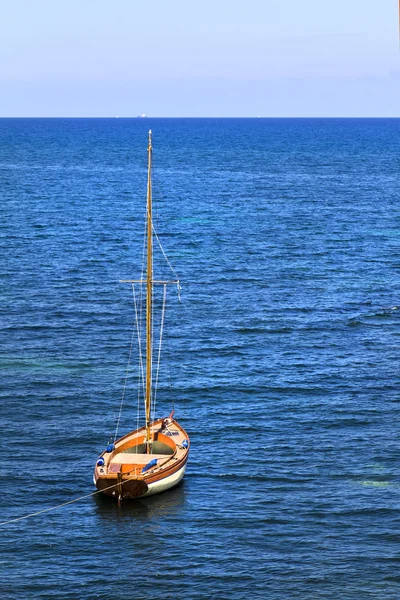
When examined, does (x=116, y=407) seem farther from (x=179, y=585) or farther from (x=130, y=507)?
(x=179, y=585)

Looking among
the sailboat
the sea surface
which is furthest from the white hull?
the sea surface

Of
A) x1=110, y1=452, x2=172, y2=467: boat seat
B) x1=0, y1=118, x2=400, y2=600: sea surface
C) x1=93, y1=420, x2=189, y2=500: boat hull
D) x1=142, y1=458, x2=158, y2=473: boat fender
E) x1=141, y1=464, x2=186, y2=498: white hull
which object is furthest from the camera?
x1=110, y1=452, x2=172, y2=467: boat seat

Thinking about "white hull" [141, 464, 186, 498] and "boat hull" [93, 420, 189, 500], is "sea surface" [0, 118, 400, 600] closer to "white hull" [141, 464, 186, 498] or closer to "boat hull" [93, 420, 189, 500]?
"white hull" [141, 464, 186, 498]

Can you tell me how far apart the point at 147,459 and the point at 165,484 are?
7.89 feet

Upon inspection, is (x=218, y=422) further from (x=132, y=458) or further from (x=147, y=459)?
(x=132, y=458)

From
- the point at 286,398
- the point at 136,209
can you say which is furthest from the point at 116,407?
the point at 136,209

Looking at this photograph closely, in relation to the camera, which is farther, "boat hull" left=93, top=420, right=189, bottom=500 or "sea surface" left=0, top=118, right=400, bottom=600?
"boat hull" left=93, top=420, right=189, bottom=500

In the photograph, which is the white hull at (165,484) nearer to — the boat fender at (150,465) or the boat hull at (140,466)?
the boat hull at (140,466)

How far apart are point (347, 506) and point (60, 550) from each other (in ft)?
60.7

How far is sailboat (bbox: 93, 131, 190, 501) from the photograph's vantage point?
6631 cm

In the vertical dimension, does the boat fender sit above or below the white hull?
above

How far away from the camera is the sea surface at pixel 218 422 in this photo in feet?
194

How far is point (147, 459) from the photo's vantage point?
69.6m

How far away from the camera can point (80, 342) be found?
331ft
